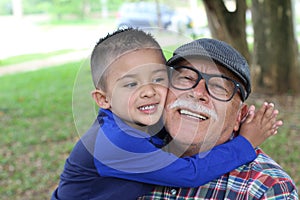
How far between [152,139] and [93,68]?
433 mm

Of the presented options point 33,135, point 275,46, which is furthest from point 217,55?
point 275,46

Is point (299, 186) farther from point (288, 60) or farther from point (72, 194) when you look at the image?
point (288, 60)

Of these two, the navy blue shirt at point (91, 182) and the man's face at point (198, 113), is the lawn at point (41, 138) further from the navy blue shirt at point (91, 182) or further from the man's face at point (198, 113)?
the man's face at point (198, 113)

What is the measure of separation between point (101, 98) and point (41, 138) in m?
5.74

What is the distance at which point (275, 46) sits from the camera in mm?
9539

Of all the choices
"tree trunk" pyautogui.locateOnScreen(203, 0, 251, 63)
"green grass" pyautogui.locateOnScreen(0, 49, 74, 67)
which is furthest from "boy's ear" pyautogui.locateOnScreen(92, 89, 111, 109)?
"green grass" pyautogui.locateOnScreen(0, 49, 74, 67)

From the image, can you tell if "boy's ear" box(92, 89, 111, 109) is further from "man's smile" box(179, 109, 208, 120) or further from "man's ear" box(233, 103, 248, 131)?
"man's ear" box(233, 103, 248, 131)

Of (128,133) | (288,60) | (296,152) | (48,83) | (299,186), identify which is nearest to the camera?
(128,133)

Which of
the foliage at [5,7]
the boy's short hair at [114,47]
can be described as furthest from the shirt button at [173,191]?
the foliage at [5,7]

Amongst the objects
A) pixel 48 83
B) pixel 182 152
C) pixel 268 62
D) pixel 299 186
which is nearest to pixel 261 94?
pixel 268 62

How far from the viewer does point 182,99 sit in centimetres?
221

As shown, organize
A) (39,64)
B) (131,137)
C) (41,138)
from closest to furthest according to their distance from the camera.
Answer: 1. (131,137)
2. (41,138)
3. (39,64)

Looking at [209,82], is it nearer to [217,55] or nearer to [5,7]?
[217,55]

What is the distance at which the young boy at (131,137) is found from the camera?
6.59 feet
